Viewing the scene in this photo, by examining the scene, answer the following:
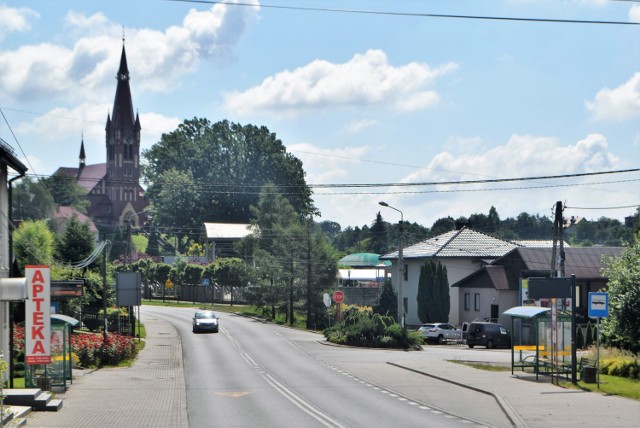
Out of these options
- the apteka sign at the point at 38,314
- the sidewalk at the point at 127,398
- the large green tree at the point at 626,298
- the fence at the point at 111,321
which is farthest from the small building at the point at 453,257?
the apteka sign at the point at 38,314

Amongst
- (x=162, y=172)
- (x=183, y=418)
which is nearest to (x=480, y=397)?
(x=183, y=418)

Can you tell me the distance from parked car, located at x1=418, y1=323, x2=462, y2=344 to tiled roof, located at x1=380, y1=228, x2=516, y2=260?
1074 cm

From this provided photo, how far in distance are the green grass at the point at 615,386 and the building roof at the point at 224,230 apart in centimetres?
8173

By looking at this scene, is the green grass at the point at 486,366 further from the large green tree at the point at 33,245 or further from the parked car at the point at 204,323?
the large green tree at the point at 33,245

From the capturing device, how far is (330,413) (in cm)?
2005

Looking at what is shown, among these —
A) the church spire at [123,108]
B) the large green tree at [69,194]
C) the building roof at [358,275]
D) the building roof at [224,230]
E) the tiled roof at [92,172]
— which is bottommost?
the building roof at [358,275]

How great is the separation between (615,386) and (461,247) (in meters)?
41.0

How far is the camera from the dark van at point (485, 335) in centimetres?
4925

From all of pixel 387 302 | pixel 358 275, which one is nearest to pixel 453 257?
pixel 387 302

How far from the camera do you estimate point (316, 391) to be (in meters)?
24.9

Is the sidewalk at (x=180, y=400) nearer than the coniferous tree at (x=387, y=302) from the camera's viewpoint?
Yes

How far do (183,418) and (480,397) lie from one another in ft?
27.8

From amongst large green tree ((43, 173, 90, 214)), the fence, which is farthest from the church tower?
the fence

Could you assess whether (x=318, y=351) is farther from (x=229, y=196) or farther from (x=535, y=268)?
(x=229, y=196)
